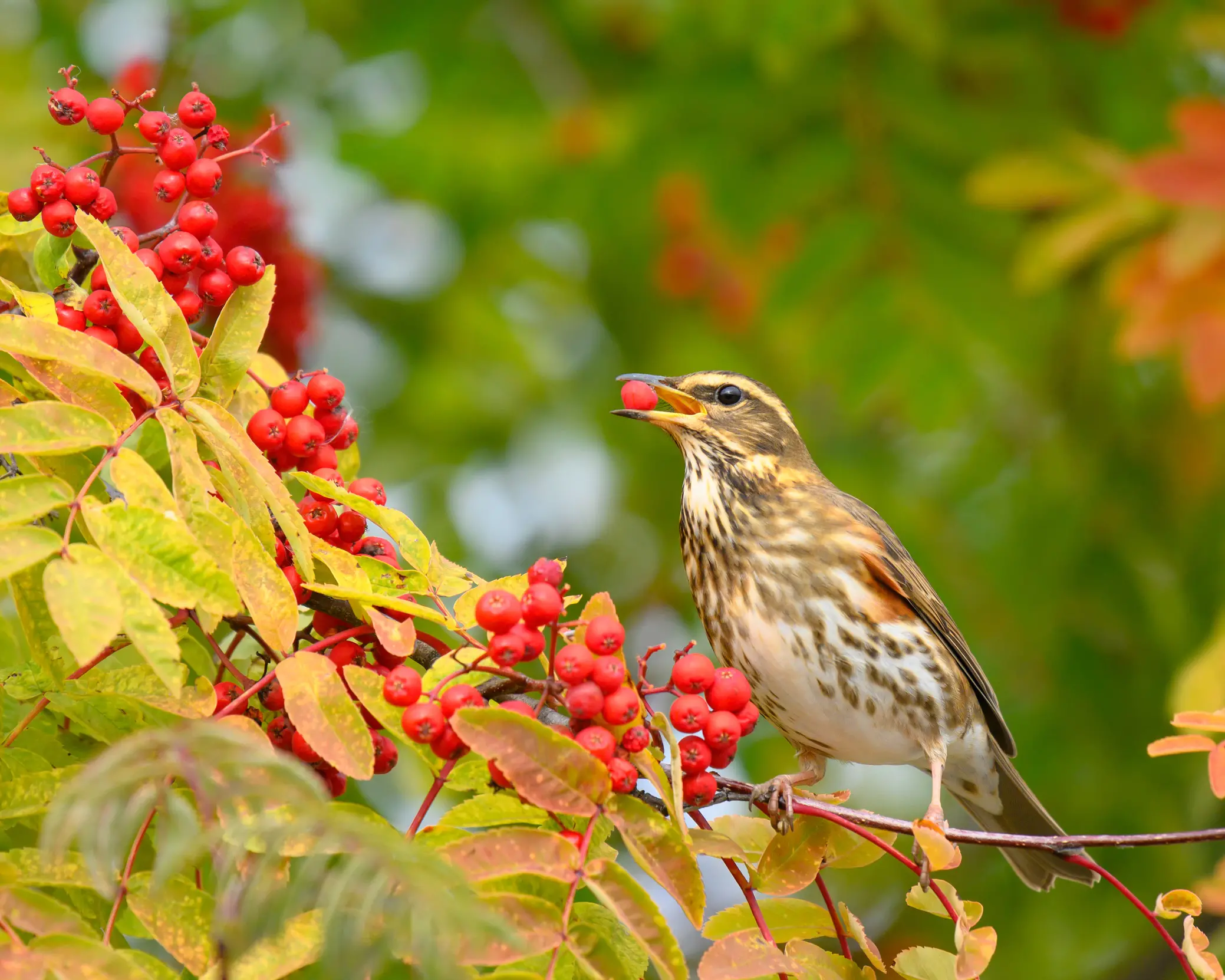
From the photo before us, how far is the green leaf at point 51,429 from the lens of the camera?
2227mm

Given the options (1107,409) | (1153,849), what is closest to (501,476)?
(1107,409)

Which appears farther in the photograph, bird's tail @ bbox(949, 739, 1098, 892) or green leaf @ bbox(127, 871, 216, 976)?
bird's tail @ bbox(949, 739, 1098, 892)

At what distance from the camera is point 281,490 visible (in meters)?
2.45

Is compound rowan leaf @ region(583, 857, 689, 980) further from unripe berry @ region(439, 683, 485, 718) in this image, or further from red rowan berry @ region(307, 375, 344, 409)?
red rowan berry @ region(307, 375, 344, 409)

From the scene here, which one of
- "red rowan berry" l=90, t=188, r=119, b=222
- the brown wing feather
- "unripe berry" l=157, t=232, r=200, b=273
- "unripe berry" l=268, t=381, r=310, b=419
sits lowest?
the brown wing feather

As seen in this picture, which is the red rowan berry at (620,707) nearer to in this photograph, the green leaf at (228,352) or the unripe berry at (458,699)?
the unripe berry at (458,699)

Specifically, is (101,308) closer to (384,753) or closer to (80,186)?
(80,186)

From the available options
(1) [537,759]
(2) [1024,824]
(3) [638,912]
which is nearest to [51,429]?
(1) [537,759]

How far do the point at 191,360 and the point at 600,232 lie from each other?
16.1 ft

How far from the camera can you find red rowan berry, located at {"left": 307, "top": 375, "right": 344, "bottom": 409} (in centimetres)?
296

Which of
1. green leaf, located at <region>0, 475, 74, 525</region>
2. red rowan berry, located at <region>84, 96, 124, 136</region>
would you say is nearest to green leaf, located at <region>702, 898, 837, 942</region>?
green leaf, located at <region>0, 475, 74, 525</region>

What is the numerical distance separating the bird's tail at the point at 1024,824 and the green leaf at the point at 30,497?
3.78 m

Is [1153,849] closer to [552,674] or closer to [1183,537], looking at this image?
[1183,537]

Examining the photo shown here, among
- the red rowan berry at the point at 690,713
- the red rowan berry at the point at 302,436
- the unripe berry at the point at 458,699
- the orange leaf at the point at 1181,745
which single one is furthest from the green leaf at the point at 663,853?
the orange leaf at the point at 1181,745
